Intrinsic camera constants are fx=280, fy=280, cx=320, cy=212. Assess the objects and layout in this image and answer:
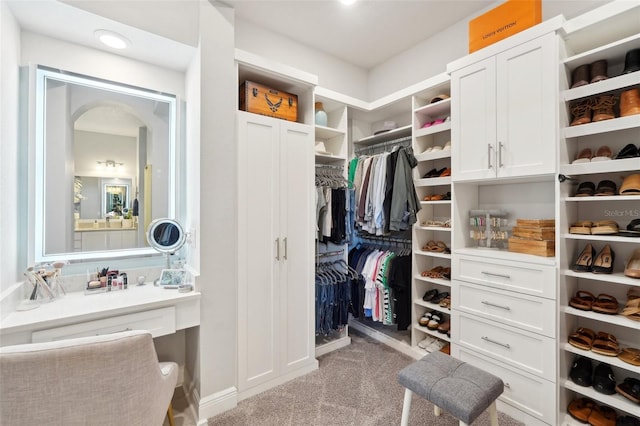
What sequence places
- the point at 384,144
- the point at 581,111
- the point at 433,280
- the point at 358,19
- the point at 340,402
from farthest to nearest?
1. the point at 384,144
2. the point at 358,19
3. the point at 433,280
4. the point at 340,402
5. the point at 581,111

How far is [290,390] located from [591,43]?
3.06m

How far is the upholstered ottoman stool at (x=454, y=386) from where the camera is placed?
1.27 metres

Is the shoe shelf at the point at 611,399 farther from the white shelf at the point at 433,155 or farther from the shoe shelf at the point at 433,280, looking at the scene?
the white shelf at the point at 433,155

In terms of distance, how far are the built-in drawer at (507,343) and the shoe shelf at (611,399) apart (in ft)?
0.39

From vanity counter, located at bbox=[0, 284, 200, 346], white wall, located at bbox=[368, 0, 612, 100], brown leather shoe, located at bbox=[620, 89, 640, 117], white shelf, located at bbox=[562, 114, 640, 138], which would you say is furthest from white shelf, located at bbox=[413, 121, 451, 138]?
vanity counter, located at bbox=[0, 284, 200, 346]

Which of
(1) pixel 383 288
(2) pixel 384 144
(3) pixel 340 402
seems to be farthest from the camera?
(2) pixel 384 144

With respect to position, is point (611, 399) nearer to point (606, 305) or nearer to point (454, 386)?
point (606, 305)

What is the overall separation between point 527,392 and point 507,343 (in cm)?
28

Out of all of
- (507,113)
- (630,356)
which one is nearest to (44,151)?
(507,113)

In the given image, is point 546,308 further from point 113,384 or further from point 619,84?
point 113,384

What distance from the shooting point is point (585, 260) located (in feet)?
5.48

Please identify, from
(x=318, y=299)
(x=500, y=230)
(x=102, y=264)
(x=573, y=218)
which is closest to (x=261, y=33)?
(x=102, y=264)

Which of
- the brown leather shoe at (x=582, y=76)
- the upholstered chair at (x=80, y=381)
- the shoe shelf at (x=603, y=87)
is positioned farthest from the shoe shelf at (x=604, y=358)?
the upholstered chair at (x=80, y=381)

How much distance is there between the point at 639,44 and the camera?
1504 mm
